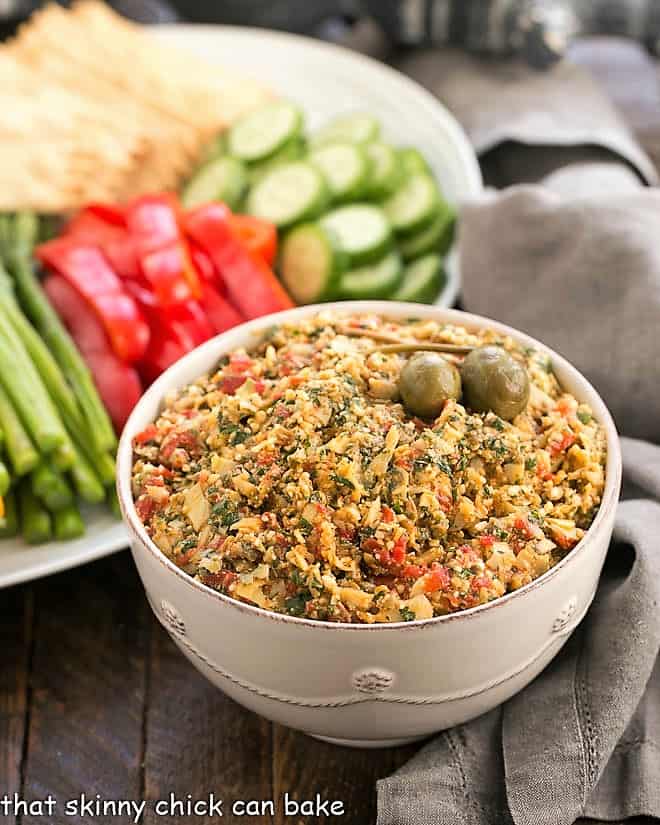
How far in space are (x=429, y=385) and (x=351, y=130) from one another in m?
2.22

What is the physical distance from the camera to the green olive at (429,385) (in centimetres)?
231

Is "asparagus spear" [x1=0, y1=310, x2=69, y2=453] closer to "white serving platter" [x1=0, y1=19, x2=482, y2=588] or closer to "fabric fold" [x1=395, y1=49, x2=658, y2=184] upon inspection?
"white serving platter" [x1=0, y1=19, x2=482, y2=588]

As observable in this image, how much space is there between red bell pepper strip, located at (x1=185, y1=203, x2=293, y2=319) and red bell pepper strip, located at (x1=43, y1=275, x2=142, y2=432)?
0.42 meters

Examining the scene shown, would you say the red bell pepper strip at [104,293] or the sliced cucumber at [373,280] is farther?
the sliced cucumber at [373,280]

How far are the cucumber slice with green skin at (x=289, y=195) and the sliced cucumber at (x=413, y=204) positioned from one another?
0.89 feet

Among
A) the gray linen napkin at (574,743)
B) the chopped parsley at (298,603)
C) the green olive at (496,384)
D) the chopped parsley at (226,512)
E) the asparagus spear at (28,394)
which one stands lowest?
the gray linen napkin at (574,743)

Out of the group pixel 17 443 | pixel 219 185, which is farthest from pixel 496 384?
pixel 219 185

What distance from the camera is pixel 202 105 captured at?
417cm

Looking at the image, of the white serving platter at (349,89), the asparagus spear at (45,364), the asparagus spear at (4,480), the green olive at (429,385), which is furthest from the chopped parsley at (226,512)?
the white serving platter at (349,89)

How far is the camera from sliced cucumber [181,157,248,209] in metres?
3.95

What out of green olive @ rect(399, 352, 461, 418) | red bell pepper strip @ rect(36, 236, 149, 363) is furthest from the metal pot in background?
green olive @ rect(399, 352, 461, 418)

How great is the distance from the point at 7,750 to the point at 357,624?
3.52ft

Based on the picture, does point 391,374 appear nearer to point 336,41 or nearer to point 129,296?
point 129,296

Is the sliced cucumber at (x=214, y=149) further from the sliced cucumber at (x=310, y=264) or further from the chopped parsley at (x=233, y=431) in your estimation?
the chopped parsley at (x=233, y=431)
